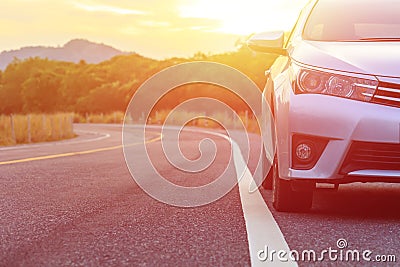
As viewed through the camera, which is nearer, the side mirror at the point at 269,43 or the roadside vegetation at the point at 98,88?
the side mirror at the point at 269,43

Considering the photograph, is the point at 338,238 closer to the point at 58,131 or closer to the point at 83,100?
the point at 58,131

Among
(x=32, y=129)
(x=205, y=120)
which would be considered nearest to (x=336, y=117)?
(x=32, y=129)

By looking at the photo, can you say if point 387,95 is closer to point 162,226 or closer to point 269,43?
point 269,43

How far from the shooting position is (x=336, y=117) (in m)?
4.12

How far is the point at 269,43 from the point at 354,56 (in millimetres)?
1006

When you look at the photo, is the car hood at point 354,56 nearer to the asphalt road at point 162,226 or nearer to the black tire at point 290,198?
the black tire at point 290,198

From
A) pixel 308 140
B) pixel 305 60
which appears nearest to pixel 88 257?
pixel 308 140

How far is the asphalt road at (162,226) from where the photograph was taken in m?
3.16

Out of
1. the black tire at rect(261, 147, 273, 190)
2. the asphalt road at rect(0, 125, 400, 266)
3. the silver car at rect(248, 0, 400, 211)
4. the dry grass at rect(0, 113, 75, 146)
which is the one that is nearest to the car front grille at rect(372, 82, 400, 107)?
the silver car at rect(248, 0, 400, 211)

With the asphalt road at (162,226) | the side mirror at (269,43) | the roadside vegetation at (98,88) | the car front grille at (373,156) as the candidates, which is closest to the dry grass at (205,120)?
the roadside vegetation at (98,88)

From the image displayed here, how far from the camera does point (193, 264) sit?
2994mm

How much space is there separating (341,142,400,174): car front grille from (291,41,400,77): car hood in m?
0.44

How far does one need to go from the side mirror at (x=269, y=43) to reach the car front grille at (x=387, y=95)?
46.5 inches

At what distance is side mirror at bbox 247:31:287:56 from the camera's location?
17.0 ft
